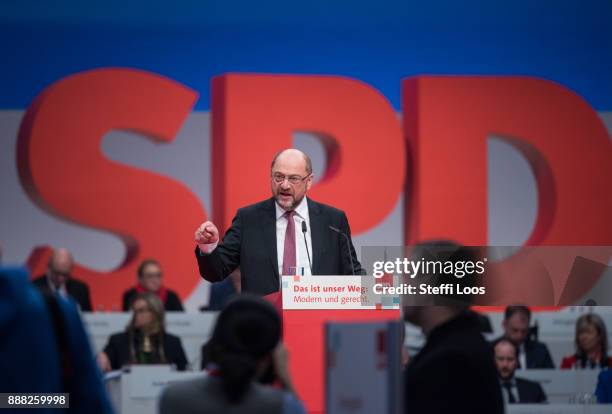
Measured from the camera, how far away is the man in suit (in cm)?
510

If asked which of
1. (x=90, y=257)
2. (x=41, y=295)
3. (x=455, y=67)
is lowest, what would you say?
(x=41, y=295)

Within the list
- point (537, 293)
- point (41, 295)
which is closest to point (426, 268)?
point (537, 293)

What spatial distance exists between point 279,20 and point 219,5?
64 cm

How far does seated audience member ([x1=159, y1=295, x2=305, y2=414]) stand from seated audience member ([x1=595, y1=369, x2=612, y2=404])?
331cm

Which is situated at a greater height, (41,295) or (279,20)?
(279,20)

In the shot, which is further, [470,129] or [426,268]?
[470,129]

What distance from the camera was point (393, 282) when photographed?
424 cm

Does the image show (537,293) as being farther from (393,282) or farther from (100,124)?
(100,124)

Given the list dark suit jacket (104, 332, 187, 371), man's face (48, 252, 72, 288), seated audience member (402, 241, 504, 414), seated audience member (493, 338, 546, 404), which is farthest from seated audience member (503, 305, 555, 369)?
seated audience member (402, 241, 504, 414)

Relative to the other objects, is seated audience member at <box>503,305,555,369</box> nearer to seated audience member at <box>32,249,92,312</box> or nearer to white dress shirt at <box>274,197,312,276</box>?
white dress shirt at <box>274,197,312,276</box>

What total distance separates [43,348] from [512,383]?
4594mm

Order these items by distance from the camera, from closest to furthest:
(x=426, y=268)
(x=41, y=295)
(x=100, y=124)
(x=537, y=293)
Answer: (x=41, y=295)
(x=426, y=268)
(x=537, y=293)
(x=100, y=124)

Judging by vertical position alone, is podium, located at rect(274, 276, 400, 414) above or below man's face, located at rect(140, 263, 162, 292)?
below

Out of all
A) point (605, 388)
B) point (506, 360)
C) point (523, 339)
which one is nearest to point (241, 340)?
point (605, 388)
